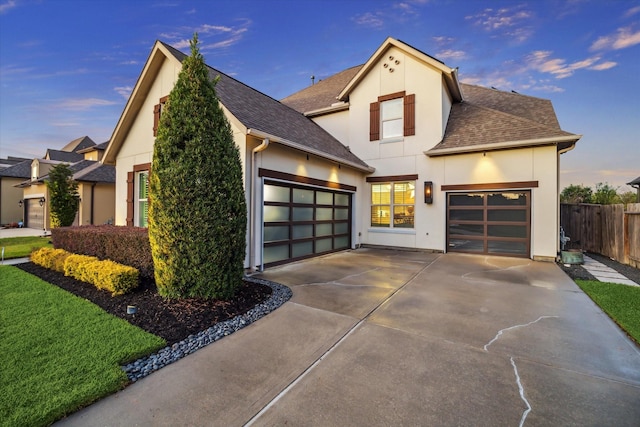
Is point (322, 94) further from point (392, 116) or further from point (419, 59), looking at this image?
point (419, 59)

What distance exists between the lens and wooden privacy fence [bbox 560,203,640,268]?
7512 millimetres

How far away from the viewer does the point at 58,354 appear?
8.93ft

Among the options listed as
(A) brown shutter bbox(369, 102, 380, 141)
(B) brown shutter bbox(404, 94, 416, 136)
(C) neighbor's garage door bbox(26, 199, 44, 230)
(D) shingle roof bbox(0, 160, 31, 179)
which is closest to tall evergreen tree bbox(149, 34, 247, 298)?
(A) brown shutter bbox(369, 102, 380, 141)

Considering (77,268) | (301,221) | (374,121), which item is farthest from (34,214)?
(374,121)

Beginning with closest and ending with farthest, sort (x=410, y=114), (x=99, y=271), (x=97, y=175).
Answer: (x=99, y=271), (x=410, y=114), (x=97, y=175)

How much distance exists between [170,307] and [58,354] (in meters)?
1.36

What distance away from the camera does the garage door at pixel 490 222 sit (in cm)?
854

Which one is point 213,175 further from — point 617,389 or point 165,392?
point 617,389

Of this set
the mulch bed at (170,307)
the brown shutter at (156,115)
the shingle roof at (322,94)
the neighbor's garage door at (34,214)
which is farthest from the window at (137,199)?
the neighbor's garage door at (34,214)

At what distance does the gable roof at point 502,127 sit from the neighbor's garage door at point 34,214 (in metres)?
24.1

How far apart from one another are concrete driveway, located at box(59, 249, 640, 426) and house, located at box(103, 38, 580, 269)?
343cm

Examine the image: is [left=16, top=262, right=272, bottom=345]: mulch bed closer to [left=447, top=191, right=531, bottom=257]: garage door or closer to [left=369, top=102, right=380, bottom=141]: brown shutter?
[left=447, top=191, right=531, bottom=257]: garage door

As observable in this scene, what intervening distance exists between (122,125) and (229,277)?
26.1 ft

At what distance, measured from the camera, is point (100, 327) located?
3.39 m
